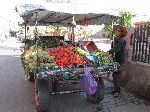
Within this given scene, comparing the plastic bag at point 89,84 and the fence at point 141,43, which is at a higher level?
the fence at point 141,43

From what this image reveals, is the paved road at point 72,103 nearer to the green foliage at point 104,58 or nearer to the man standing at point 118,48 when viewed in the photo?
the man standing at point 118,48

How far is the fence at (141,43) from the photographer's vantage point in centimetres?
907

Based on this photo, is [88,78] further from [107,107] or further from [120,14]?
[120,14]

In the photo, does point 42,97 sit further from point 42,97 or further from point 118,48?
point 118,48

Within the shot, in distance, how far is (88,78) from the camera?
7043 mm

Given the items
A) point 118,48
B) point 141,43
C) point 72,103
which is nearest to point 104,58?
point 118,48

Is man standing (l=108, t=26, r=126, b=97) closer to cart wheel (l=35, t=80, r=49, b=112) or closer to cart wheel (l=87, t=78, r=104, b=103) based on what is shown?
cart wheel (l=87, t=78, r=104, b=103)

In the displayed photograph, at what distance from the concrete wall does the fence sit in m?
0.25

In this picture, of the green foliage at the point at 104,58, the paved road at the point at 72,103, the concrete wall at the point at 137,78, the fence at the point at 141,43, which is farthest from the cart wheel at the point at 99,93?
the fence at the point at 141,43

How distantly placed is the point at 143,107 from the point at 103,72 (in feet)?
4.99

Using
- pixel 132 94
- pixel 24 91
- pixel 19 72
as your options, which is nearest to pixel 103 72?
pixel 132 94

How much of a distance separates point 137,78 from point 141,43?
4.04ft

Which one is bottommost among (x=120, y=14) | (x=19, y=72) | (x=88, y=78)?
(x=19, y=72)

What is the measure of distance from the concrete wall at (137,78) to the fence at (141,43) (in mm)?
246
